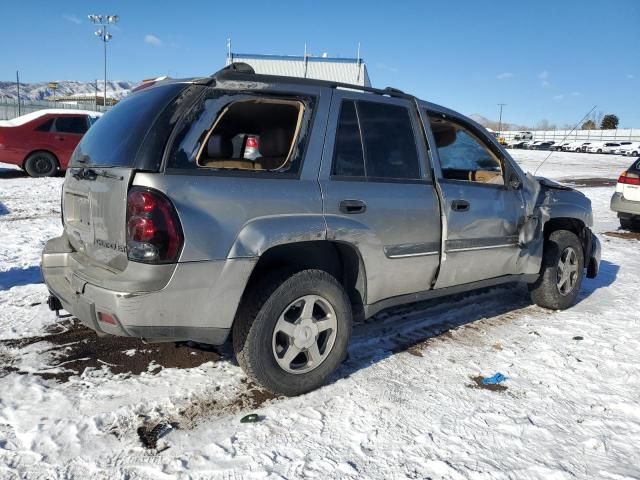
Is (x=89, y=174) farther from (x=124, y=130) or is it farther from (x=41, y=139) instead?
(x=41, y=139)

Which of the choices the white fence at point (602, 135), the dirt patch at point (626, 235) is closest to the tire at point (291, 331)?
the dirt patch at point (626, 235)

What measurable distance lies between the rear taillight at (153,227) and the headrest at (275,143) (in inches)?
36.5

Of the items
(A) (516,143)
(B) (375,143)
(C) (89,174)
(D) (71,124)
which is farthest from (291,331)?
(A) (516,143)

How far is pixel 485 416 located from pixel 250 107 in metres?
2.39

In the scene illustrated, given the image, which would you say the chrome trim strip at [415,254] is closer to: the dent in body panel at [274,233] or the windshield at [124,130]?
the dent in body panel at [274,233]

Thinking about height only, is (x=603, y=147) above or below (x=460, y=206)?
above

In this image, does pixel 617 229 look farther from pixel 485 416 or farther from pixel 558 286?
pixel 485 416

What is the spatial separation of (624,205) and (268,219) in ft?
29.0

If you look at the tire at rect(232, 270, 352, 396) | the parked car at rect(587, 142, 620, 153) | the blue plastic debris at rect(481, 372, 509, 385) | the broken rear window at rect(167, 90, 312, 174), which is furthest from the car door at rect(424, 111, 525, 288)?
the parked car at rect(587, 142, 620, 153)

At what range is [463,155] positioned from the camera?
169 inches

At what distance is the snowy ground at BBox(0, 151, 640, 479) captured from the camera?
252cm

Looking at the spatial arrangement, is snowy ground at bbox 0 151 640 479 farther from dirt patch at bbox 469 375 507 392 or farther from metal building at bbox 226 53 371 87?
metal building at bbox 226 53 371 87

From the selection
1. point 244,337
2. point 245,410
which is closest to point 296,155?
point 244,337

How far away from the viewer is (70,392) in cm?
308
